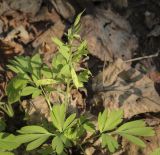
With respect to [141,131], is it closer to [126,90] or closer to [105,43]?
[126,90]

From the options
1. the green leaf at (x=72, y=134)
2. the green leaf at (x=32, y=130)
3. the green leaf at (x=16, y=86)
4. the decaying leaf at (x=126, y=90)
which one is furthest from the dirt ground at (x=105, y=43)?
the green leaf at (x=32, y=130)

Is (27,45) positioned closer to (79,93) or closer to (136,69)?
(79,93)

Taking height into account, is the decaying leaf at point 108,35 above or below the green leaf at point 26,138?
above

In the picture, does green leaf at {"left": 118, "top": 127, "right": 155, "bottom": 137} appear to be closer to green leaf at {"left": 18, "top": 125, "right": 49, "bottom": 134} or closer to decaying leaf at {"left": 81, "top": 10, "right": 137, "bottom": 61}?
green leaf at {"left": 18, "top": 125, "right": 49, "bottom": 134}

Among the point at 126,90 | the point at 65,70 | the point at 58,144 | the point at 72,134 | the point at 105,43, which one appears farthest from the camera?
the point at 105,43

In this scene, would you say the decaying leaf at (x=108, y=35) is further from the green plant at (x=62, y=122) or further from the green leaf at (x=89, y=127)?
the green leaf at (x=89, y=127)

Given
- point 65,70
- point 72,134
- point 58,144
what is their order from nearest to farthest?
point 58,144
point 65,70
point 72,134

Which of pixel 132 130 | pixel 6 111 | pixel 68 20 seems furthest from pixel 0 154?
pixel 68 20

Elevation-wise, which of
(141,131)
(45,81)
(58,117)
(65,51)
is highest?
(65,51)

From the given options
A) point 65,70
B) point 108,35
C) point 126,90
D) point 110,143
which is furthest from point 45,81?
point 108,35

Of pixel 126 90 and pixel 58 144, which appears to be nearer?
pixel 58 144
